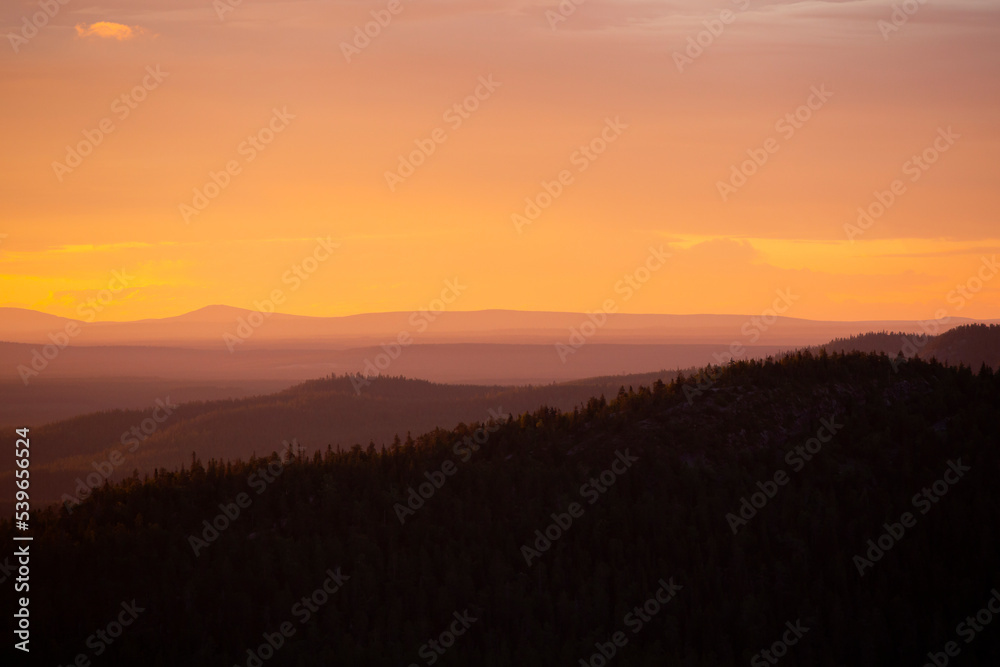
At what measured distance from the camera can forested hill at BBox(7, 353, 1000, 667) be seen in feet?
85.1

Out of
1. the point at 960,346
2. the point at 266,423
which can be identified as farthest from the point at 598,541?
the point at 266,423

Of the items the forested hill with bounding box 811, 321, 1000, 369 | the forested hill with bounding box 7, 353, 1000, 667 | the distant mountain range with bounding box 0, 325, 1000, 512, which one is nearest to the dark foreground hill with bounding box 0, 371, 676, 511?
the distant mountain range with bounding box 0, 325, 1000, 512

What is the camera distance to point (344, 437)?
9869 cm

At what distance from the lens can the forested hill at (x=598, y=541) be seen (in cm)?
2594

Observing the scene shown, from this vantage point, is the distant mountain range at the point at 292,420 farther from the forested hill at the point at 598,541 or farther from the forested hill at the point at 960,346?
the forested hill at the point at 598,541

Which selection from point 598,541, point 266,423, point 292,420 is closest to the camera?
point 598,541

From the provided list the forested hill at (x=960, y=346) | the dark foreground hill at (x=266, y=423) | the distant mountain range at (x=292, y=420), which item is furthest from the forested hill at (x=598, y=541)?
the dark foreground hill at (x=266, y=423)

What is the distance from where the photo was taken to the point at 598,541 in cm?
2908

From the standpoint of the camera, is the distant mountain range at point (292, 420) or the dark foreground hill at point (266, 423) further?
the dark foreground hill at point (266, 423)

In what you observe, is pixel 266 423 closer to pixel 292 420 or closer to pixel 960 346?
pixel 292 420

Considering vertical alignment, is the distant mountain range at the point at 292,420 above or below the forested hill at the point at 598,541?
below

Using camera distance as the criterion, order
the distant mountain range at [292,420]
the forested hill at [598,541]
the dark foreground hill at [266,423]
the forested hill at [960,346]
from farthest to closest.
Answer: the dark foreground hill at [266,423]
the distant mountain range at [292,420]
the forested hill at [960,346]
the forested hill at [598,541]

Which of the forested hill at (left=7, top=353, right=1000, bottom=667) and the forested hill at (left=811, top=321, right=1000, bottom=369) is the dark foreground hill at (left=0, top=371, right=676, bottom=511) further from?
the forested hill at (left=7, top=353, right=1000, bottom=667)

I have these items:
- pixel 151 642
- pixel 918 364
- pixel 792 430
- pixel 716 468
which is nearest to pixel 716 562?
pixel 716 468
